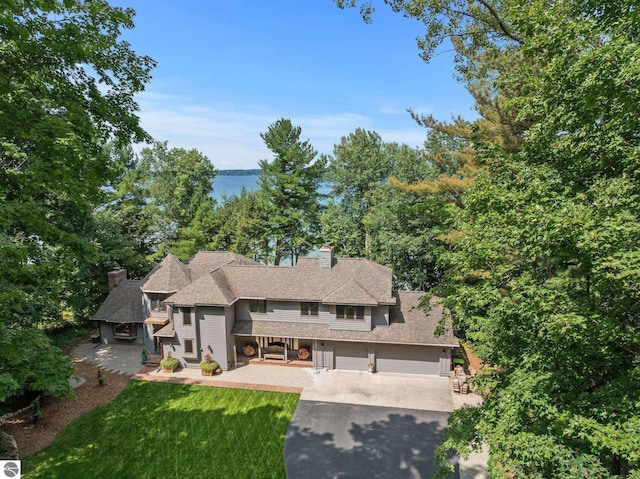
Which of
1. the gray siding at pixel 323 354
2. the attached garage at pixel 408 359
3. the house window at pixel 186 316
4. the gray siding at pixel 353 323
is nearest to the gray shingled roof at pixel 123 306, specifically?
the house window at pixel 186 316

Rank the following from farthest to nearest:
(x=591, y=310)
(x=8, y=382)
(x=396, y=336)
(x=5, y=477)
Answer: (x=396, y=336) < (x=5, y=477) < (x=8, y=382) < (x=591, y=310)

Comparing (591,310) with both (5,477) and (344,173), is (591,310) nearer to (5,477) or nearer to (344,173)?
(5,477)

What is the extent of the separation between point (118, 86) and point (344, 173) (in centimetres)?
2902

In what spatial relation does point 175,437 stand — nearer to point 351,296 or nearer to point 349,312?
point 349,312

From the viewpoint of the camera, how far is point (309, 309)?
23234 mm

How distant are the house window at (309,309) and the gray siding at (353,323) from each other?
129cm

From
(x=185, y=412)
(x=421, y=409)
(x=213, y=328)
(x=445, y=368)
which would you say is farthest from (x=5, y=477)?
(x=445, y=368)

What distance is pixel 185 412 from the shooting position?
18.0 meters

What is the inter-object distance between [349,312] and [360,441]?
25.8ft

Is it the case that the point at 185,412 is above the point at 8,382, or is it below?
below

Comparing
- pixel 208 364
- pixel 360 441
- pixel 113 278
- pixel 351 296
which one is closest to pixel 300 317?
pixel 351 296

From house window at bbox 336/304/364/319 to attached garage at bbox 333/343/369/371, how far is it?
173 centimetres

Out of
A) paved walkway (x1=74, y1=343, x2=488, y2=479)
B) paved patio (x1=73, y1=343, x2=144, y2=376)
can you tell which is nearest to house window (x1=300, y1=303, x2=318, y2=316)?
paved walkway (x1=74, y1=343, x2=488, y2=479)

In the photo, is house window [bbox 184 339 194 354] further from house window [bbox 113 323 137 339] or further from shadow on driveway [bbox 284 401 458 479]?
shadow on driveway [bbox 284 401 458 479]
